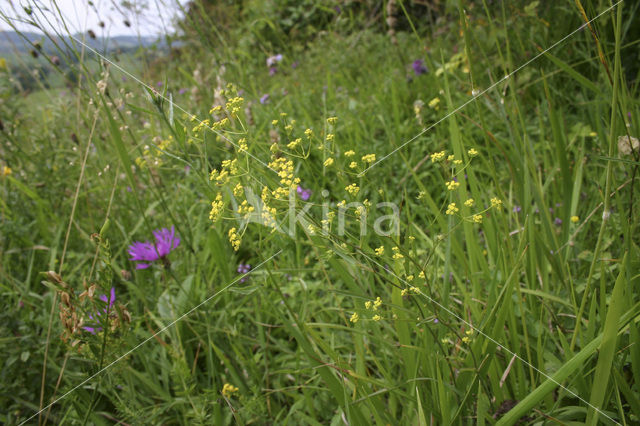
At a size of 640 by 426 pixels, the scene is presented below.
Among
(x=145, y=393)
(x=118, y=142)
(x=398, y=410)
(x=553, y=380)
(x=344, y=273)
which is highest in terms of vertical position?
(x=118, y=142)

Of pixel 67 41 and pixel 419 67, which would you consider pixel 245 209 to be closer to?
pixel 67 41

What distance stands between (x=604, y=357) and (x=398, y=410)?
0.46 m

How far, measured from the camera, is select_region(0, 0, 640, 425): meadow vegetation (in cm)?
73

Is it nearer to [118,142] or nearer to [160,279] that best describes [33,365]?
[160,279]

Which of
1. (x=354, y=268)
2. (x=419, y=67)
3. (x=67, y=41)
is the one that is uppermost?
(x=67, y=41)

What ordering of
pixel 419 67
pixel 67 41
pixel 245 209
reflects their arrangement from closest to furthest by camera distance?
pixel 245 209 < pixel 67 41 < pixel 419 67

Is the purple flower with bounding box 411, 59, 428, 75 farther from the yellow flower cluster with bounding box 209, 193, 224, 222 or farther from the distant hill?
the yellow flower cluster with bounding box 209, 193, 224, 222

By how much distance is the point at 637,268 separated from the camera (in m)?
0.87

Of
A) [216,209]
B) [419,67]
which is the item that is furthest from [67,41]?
[419,67]

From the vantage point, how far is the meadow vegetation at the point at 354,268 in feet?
2.40

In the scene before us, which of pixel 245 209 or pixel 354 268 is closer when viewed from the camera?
pixel 245 209

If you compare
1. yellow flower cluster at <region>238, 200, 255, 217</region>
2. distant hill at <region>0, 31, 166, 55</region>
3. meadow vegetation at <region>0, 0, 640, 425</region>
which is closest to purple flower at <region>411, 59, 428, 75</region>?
meadow vegetation at <region>0, 0, 640, 425</region>

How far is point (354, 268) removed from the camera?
99 cm

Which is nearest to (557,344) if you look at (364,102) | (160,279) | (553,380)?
(553,380)
